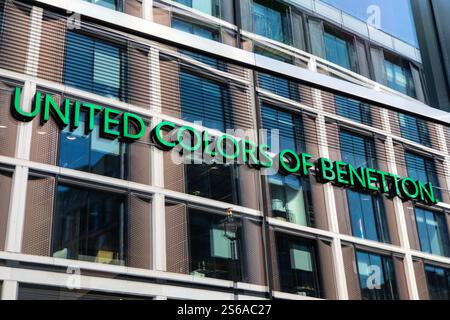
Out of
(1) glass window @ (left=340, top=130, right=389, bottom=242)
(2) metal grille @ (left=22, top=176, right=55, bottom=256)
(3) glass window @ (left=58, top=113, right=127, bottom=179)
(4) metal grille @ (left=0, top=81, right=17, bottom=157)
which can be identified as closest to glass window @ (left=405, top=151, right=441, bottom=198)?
(1) glass window @ (left=340, top=130, right=389, bottom=242)

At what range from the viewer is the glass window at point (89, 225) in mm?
6977

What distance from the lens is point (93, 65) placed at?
7980 millimetres

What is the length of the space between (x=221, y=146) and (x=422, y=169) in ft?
11.5

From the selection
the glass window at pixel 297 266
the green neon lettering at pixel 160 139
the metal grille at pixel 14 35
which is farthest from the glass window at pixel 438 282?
the metal grille at pixel 14 35

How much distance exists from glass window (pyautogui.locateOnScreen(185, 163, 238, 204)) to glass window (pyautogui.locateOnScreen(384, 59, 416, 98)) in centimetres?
368

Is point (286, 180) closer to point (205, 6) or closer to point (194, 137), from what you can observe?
point (194, 137)

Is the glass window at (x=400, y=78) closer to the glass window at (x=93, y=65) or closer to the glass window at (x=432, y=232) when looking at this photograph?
the glass window at (x=432, y=232)

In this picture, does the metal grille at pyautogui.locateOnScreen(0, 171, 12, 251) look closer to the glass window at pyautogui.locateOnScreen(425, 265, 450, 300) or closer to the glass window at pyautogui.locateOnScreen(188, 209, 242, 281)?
the glass window at pyautogui.locateOnScreen(188, 209, 242, 281)

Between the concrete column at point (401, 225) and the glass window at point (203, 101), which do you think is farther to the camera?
the concrete column at point (401, 225)

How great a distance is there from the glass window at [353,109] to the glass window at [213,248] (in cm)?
278

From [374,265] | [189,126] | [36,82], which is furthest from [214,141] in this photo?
[374,265]

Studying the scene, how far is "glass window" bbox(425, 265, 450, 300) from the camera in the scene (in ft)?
30.4
